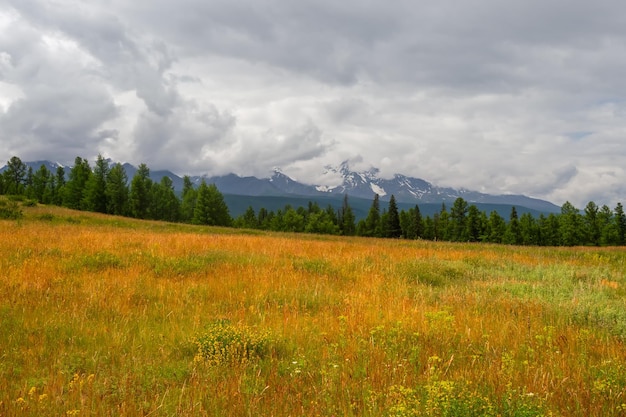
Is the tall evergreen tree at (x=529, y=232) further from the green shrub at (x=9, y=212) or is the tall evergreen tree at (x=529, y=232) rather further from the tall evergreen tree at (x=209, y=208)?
the green shrub at (x=9, y=212)

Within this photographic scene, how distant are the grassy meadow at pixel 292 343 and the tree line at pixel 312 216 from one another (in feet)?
203

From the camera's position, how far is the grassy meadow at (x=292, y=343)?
3344 mm

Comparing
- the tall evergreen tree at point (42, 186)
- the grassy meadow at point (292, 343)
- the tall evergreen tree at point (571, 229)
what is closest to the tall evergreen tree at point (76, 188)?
the tall evergreen tree at point (42, 186)

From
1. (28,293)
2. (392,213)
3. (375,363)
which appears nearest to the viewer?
(375,363)

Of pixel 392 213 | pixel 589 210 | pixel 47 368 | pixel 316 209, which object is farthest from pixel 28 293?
pixel 316 209

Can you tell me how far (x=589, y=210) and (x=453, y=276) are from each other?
86212 mm

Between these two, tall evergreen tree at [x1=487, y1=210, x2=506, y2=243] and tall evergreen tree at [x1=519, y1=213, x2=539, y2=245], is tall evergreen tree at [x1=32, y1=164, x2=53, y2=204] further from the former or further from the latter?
tall evergreen tree at [x1=519, y1=213, x2=539, y2=245]

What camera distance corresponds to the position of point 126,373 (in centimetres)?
390

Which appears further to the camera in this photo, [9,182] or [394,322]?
[9,182]

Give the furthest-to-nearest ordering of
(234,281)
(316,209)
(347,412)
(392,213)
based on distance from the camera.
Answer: (316,209)
(392,213)
(234,281)
(347,412)

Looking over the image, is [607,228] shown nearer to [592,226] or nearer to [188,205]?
[592,226]

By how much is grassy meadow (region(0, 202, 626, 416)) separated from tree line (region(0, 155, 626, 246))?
6201 cm

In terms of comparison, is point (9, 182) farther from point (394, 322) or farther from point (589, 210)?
point (589, 210)

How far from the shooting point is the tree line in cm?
7419
